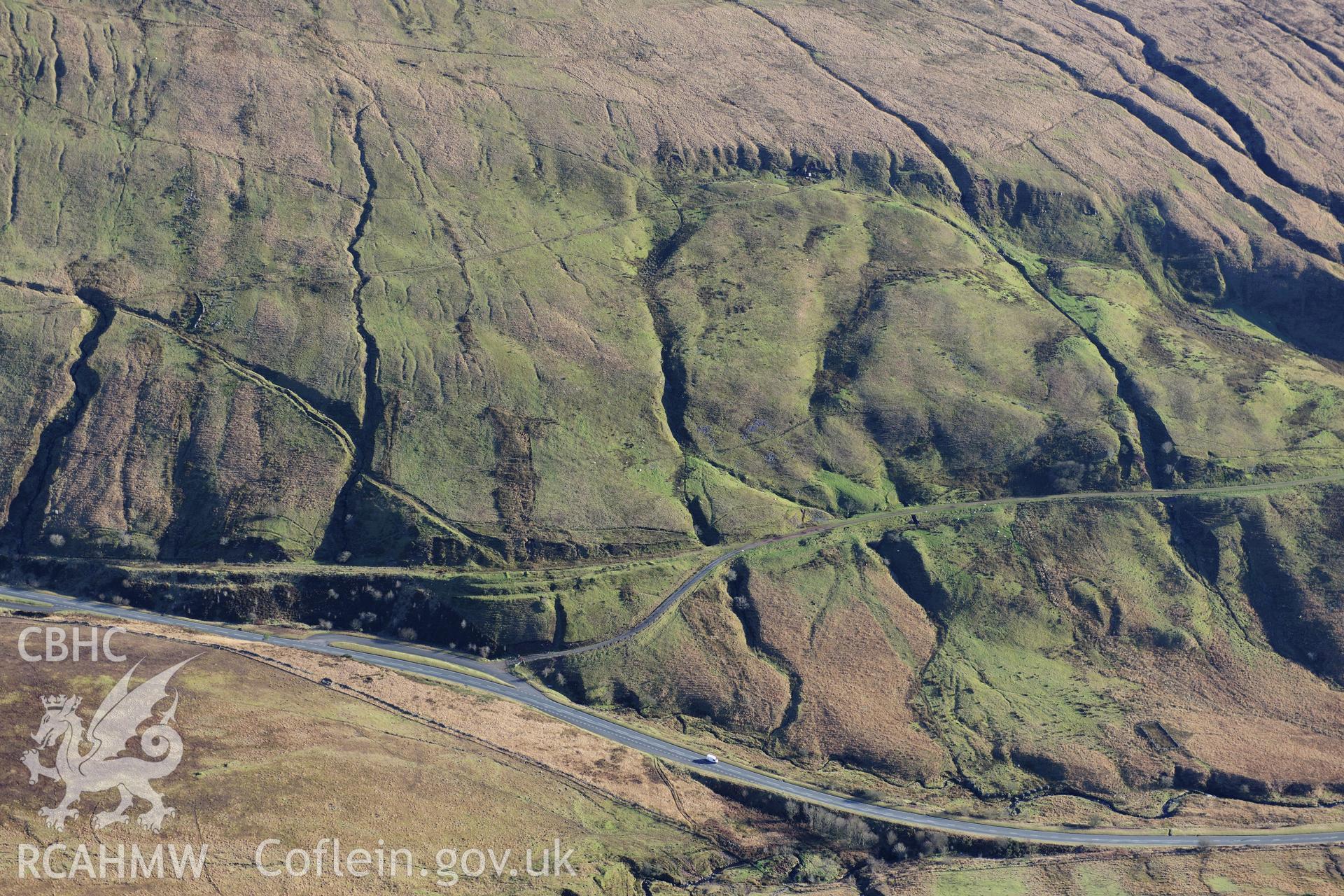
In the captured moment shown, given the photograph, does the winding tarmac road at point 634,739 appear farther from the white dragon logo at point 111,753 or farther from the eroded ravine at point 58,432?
the white dragon logo at point 111,753

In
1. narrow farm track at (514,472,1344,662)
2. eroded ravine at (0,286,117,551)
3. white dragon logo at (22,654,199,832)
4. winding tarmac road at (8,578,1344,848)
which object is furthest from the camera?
narrow farm track at (514,472,1344,662)

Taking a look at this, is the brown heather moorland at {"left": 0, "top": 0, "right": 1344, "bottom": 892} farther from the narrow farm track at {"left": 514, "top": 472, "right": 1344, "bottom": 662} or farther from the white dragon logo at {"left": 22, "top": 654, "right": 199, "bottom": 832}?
the white dragon logo at {"left": 22, "top": 654, "right": 199, "bottom": 832}

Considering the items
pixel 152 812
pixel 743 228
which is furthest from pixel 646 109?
pixel 152 812

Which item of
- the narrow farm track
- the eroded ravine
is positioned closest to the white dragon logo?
the eroded ravine

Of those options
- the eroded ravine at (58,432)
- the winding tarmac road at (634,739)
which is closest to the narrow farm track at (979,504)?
the winding tarmac road at (634,739)

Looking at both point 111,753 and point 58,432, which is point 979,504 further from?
point 58,432

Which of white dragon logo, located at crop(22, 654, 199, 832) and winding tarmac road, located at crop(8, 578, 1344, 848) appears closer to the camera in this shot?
white dragon logo, located at crop(22, 654, 199, 832)

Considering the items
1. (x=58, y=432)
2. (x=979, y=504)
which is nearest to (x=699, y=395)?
(x=979, y=504)
